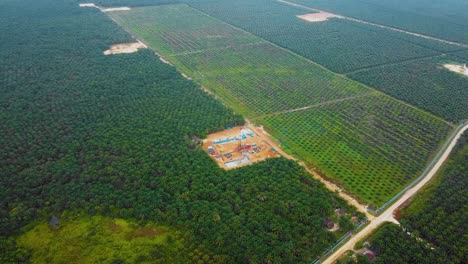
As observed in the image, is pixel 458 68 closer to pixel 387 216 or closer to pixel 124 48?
pixel 387 216

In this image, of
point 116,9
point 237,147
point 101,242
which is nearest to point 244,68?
point 237,147

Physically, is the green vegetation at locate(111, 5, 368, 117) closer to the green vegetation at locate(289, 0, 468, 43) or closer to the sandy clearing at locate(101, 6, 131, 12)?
the sandy clearing at locate(101, 6, 131, 12)

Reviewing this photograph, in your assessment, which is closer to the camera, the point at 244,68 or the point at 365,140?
the point at 365,140

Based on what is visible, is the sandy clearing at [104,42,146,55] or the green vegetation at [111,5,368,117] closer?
the green vegetation at [111,5,368,117]

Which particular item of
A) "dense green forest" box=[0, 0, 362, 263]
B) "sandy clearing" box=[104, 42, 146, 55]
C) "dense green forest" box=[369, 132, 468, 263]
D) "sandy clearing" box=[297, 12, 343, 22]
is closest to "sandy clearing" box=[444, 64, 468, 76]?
"dense green forest" box=[369, 132, 468, 263]

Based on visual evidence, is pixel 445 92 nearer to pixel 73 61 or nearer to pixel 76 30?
pixel 73 61

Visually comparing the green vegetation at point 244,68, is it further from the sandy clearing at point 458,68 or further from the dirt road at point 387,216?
the sandy clearing at point 458,68
